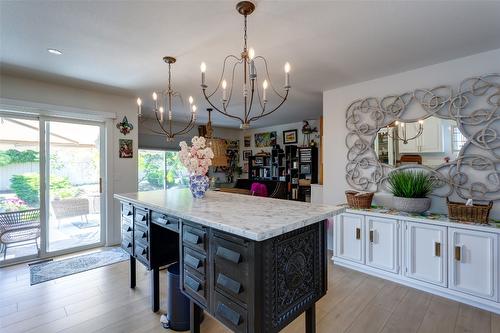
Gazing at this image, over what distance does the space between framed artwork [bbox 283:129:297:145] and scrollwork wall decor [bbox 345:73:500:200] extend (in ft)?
11.6

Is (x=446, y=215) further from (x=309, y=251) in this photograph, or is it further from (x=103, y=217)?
(x=103, y=217)

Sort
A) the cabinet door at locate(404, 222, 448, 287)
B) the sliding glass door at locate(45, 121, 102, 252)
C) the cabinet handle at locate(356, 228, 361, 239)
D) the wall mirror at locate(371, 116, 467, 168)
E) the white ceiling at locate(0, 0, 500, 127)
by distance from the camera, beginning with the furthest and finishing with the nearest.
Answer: the sliding glass door at locate(45, 121, 102, 252)
the cabinet handle at locate(356, 228, 361, 239)
the wall mirror at locate(371, 116, 467, 168)
the cabinet door at locate(404, 222, 448, 287)
the white ceiling at locate(0, 0, 500, 127)

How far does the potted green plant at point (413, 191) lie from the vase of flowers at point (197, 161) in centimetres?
222

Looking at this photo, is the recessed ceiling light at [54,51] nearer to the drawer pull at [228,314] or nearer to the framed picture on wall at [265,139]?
the drawer pull at [228,314]

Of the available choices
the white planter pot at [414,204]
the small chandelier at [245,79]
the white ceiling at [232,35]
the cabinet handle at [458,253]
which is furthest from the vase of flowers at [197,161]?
the cabinet handle at [458,253]

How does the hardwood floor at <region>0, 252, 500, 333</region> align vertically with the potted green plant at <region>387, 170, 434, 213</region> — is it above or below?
below

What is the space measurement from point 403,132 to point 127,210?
3.31 meters

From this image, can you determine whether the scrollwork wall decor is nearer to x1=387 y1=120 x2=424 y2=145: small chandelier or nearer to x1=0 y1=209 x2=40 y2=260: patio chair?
x1=387 y1=120 x2=424 y2=145: small chandelier

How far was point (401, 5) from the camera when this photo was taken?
175 cm

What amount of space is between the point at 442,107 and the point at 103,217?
16.1 feet

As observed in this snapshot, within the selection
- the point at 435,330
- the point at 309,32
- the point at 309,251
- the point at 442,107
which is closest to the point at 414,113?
the point at 442,107

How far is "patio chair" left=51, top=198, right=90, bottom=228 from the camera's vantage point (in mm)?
3676

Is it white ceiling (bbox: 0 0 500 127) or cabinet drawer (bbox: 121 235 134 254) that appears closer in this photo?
white ceiling (bbox: 0 0 500 127)

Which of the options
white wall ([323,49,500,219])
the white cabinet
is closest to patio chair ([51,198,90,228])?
white wall ([323,49,500,219])
